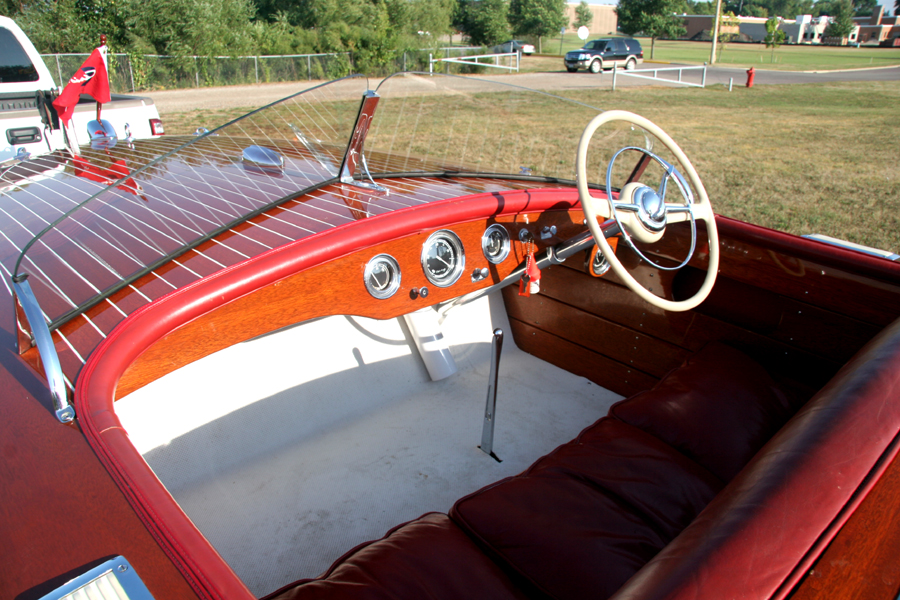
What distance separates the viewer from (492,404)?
2.19m

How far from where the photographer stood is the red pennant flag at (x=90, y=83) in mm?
3143

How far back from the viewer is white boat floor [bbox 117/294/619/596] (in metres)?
1.92

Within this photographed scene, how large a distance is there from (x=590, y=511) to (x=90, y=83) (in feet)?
11.3

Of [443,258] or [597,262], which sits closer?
[443,258]

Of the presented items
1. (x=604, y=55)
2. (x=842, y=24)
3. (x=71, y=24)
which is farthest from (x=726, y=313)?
(x=842, y=24)

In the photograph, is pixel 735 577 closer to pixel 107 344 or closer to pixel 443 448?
pixel 107 344

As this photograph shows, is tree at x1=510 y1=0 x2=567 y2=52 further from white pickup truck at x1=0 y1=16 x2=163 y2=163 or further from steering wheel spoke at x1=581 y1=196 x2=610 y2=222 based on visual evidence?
steering wheel spoke at x1=581 y1=196 x2=610 y2=222

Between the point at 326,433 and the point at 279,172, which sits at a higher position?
the point at 279,172

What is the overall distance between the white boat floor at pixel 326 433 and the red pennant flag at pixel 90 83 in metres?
2.06

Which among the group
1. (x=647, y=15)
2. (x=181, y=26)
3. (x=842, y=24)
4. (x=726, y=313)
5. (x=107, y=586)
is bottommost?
(x=726, y=313)

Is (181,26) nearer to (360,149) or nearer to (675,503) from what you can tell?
(360,149)

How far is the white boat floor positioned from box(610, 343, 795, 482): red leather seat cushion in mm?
542

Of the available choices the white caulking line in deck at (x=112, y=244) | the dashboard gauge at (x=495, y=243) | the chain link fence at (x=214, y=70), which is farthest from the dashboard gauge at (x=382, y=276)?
the chain link fence at (x=214, y=70)

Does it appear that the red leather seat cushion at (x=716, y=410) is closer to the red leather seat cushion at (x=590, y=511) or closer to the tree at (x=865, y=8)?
the red leather seat cushion at (x=590, y=511)
